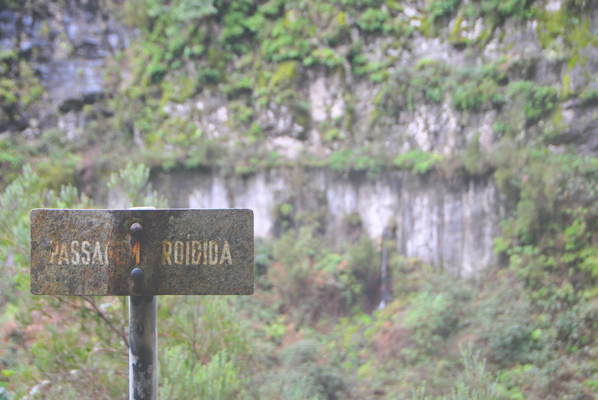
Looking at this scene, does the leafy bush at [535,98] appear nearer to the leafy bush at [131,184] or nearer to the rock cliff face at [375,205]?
the rock cliff face at [375,205]

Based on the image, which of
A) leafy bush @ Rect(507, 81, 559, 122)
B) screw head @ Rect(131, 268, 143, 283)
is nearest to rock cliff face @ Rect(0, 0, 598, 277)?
leafy bush @ Rect(507, 81, 559, 122)

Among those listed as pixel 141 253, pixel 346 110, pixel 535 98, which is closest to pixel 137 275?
pixel 141 253

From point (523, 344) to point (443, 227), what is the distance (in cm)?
391

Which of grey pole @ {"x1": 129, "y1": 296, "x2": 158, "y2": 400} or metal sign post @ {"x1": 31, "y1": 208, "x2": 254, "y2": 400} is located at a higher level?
metal sign post @ {"x1": 31, "y1": 208, "x2": 254, "y2": 400}

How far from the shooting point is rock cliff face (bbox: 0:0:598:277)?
31.7ft

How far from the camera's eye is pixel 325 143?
12438 mm

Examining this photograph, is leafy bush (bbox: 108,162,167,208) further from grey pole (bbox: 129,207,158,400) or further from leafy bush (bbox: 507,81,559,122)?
leafy bush (bbox: 507,81,559,122)

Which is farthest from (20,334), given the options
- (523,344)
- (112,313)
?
(523,344)

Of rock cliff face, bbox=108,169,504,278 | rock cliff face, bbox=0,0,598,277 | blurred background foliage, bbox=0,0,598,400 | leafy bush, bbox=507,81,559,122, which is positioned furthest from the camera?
rock cliff face, bbox=108,169,504,278

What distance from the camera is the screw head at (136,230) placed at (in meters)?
1.71

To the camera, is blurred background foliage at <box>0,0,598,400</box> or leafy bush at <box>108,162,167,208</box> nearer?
blurred background foliage at <box>0,0,598,400</box>

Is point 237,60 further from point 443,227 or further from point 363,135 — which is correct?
point 443,227

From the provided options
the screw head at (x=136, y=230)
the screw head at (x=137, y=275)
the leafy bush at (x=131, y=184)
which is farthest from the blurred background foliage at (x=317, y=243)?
the screw head at (x=136, y=230)

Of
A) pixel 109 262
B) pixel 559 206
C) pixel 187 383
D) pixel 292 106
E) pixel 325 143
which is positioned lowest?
pixel 187 383
